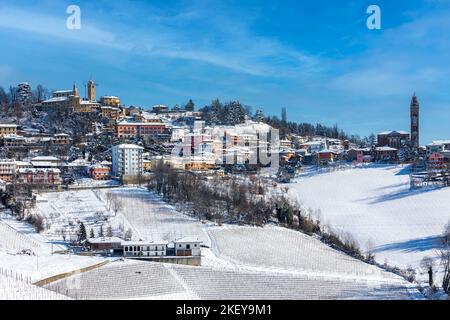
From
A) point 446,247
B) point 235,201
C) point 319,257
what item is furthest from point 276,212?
point 446,247

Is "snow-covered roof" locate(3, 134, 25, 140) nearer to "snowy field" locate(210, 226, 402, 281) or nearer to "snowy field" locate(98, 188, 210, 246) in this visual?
"snowy field" locate(98, 188, 210, 246)

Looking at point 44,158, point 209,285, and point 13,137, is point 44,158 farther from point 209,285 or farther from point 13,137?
point 209,285

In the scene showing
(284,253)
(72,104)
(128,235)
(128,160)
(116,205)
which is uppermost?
(72,104)

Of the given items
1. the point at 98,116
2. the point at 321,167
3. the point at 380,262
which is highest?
the point at 98,116

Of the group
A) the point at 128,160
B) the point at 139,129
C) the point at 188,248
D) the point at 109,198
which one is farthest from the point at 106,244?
the point at 139,129

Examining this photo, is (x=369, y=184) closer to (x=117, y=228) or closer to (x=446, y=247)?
(x=446, y=247)

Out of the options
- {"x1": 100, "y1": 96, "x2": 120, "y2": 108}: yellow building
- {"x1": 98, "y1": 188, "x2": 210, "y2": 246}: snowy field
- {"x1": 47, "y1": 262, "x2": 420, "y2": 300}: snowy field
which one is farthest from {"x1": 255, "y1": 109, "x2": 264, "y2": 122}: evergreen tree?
{"x1": 47, "y1": 262, "x2": 420, "y2": 300}: snowy field
